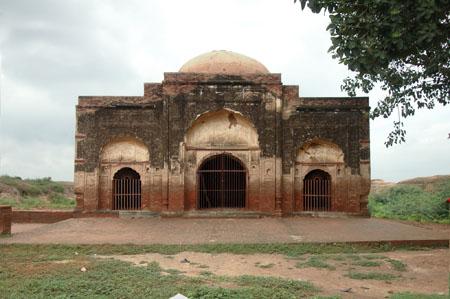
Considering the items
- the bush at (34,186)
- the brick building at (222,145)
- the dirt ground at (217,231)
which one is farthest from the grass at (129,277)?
the bush at (34,186)

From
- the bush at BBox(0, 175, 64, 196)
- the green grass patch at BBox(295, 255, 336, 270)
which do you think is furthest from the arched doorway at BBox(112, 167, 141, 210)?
the bush at BBox(0, 175, 64, 196)

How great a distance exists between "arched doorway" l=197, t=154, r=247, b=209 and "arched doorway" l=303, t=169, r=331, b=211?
2.48 meters

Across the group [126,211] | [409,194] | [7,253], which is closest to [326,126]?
[126,211]

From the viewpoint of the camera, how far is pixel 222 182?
1788 cm

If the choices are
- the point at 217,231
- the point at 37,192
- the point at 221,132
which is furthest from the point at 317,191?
the point at 37,192

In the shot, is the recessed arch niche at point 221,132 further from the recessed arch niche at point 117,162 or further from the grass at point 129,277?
the grass at point 129,277

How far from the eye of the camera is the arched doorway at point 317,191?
17703 millimetres

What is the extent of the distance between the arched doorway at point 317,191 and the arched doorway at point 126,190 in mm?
6552

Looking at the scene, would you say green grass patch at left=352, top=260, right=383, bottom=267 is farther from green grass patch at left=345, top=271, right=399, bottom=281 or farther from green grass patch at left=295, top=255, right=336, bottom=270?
green grass patch at left=345, top=271, right=399, bottom=281

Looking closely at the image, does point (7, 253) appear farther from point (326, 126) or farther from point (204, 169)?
point (326, 126)

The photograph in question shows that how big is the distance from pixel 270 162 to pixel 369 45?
935cm

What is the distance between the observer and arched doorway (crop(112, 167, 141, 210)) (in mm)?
17750

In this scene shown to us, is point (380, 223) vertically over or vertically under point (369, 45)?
under

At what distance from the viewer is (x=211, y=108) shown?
17.2 metres
